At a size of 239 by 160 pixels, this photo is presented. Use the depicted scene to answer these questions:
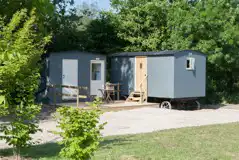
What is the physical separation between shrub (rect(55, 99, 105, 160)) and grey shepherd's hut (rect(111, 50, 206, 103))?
→ 11.3 metres

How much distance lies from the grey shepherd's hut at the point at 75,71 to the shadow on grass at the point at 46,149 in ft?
27.2

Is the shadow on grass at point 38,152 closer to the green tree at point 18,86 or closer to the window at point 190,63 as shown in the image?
the green tree at point 18,86

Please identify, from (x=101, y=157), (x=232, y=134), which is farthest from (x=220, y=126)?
(x=101, y=157)

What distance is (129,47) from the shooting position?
20250 mm

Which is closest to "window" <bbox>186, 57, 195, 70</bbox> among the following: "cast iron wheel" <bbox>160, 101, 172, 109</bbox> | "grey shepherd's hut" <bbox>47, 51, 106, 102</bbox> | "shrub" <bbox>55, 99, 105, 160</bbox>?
"cast iron wheel" <bbox>160, 101, 172, 109</bbox>

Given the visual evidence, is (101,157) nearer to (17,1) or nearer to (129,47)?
(17,1)

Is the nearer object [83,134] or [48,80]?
[83,134]

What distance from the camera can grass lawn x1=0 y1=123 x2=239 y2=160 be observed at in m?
6.45

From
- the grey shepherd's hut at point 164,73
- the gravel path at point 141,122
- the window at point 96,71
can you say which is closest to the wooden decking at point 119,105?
the gravel path at point 141,122

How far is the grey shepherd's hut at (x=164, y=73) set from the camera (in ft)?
51.1

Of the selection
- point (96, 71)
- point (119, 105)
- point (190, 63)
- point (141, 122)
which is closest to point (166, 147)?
point (141, 122)

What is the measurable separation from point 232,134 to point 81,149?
226 inches

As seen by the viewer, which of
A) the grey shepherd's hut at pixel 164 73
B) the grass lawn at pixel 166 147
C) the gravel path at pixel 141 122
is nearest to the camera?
the grass lawn at pixel 166 147

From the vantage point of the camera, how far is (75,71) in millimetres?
16500
